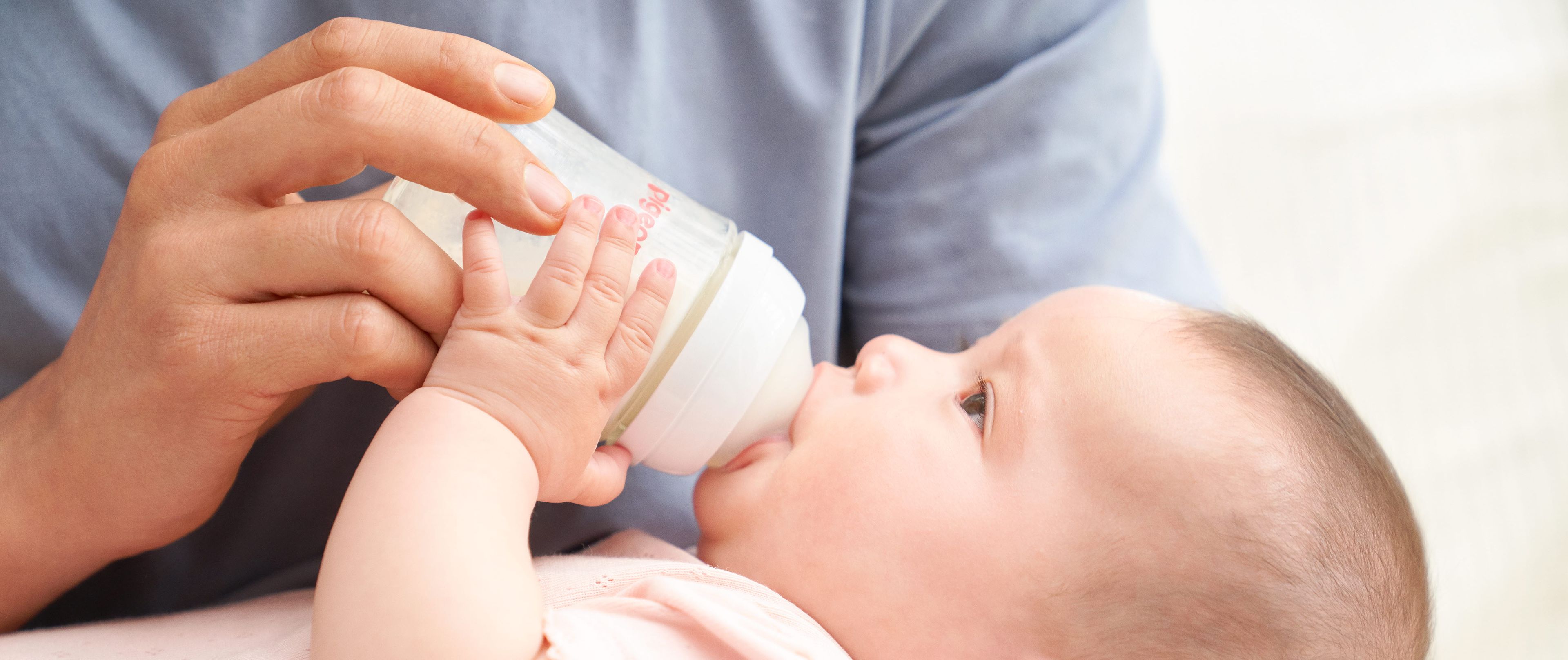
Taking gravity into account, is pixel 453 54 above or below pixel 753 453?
above

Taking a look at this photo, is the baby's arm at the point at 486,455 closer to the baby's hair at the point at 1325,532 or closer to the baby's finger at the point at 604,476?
the baby's finger at the point at 604,476

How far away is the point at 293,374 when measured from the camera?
26.9 inches

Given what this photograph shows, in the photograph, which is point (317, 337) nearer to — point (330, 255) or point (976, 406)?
point (330, 255)

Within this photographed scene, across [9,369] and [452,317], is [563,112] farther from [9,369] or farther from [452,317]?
[9,369]

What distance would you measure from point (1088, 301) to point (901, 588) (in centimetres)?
35

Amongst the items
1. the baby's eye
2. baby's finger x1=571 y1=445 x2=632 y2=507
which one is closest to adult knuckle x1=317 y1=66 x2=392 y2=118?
baby's finger x1=571 y1=445 x2=632 y2=507

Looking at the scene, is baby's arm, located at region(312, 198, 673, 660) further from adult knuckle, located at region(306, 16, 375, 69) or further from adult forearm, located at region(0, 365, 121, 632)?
adult forearm, located at region(0, 365, 121, 632)

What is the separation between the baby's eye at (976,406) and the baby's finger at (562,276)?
380 mm

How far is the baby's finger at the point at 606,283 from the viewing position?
70 cm

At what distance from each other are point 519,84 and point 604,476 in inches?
13.1

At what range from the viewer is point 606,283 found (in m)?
0.70

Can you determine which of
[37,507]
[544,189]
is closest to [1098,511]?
[544,189]

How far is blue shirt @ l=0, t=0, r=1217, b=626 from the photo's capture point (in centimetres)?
81

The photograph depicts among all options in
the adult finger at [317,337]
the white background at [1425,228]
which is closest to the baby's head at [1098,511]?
the adult finger at [317,337]
